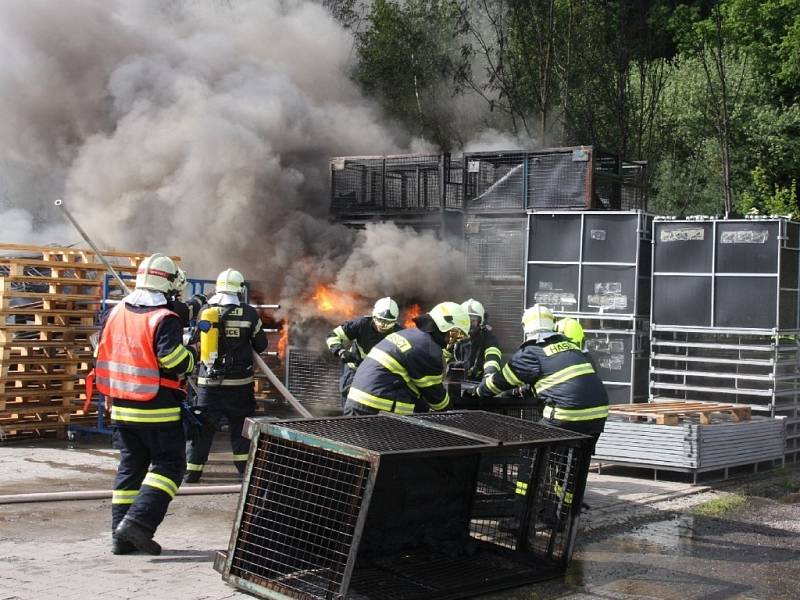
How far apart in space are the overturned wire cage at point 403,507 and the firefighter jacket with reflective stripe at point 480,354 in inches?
80.2

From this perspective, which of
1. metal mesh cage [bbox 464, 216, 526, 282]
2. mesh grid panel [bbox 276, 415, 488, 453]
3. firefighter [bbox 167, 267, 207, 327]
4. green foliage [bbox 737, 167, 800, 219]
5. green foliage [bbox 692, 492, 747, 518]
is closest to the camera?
mesh grid panel [bbox 276, 415, 488, 453]

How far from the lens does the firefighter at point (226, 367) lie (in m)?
8.09

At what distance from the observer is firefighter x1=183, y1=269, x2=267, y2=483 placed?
8086 millimetres

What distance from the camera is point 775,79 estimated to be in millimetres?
26891

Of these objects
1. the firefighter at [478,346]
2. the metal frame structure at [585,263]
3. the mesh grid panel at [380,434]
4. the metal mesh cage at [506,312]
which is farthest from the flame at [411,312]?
the mesh grid panel at [380,434]

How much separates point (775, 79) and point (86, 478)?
2380 centimetres

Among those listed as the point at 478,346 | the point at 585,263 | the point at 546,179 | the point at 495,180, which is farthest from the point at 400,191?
the point at 478,346

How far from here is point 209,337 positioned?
26.7ft

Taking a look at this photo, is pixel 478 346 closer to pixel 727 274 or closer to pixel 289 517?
pixel 727 274

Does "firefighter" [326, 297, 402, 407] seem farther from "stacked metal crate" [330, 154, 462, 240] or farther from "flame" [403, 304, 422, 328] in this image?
"stacked metal crate" [330, 154, 462, 240]

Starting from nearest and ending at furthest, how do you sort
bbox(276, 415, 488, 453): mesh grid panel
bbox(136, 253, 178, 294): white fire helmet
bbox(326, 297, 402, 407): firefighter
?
bbox(276, 415, 488, 453): mesh grid panel → bbox(136, 253, 178, 294): white fire helmet → bbox(326, 297, 402, 407): firefighter

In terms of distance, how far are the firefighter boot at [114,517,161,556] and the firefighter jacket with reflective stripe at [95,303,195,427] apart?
22.5 inches

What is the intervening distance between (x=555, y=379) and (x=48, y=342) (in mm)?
5492

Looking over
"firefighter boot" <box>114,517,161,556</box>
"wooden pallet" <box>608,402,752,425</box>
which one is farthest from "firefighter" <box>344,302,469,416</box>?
"wooden pallet" <box>608,402,752,425</box>
